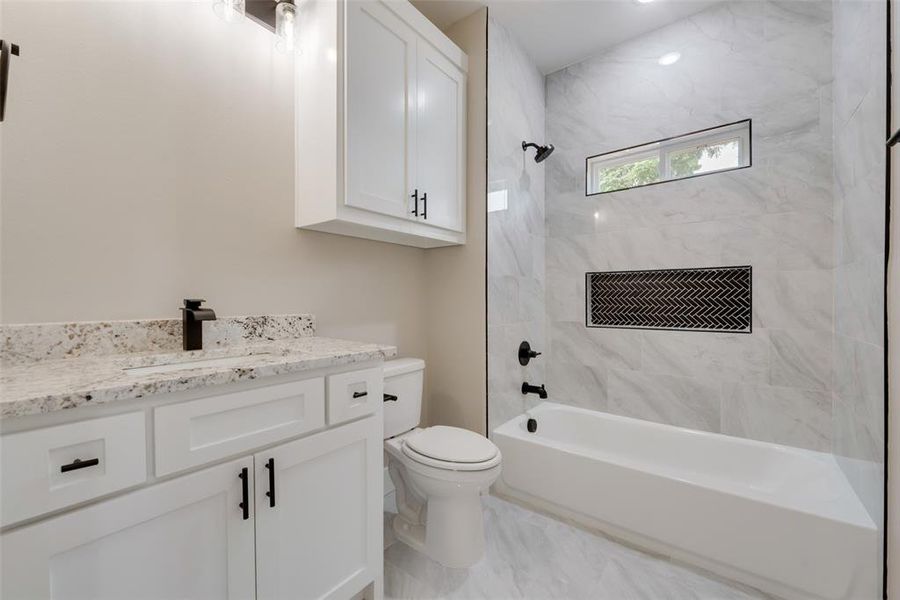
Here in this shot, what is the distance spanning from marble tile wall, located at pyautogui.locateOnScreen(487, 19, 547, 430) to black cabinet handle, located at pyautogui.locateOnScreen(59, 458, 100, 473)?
1.60 metres

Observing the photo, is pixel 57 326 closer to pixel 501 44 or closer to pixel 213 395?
pixel 213 395

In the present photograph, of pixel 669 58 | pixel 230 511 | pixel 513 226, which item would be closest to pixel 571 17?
pixel 669 58

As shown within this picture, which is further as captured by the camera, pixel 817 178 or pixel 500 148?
pixel 500 148

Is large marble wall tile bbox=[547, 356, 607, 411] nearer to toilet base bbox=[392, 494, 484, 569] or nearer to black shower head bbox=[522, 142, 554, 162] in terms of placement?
toilet base bbox=[392, 494, 484, 569]

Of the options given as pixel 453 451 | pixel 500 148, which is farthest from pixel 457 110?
pixel 453 451

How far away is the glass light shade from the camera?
148 centimetres

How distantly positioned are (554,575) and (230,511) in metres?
1.27

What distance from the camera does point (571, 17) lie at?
6.70 ft

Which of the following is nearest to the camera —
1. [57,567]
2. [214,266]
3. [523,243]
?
[57,567]

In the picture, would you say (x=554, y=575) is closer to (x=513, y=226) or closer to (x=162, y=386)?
(x=162, y=386)

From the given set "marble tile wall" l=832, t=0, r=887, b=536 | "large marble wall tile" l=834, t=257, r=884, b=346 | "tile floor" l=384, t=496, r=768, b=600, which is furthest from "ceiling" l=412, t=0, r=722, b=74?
"tile floor" l=384, t=496, r=768, b=600

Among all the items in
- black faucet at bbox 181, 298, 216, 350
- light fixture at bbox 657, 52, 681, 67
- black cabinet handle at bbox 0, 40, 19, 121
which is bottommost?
black faucet at bbox 181, 298, 216, 350

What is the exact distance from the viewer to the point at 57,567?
671 millimetres

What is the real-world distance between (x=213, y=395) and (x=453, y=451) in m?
0.95
